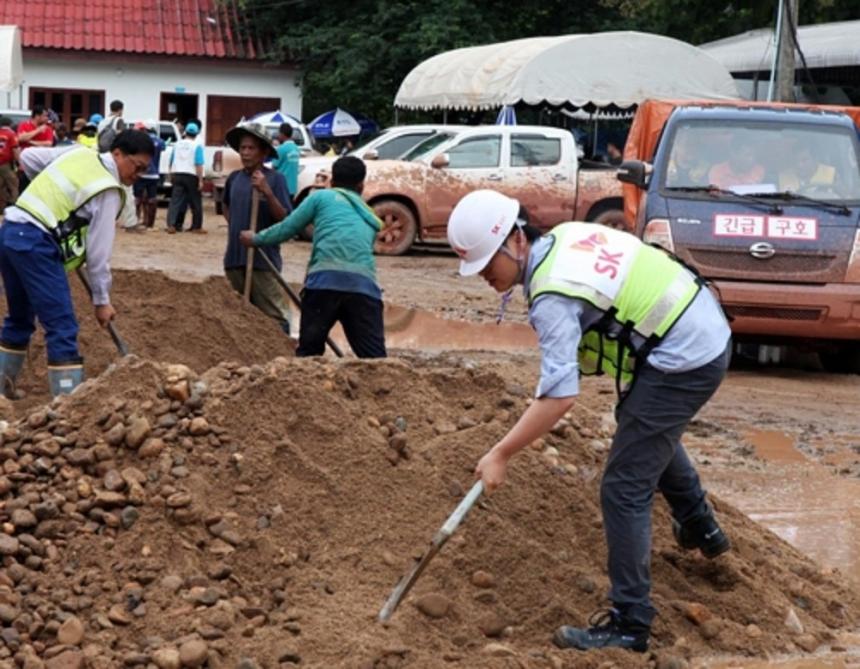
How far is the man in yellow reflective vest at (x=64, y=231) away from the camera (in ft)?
25.7

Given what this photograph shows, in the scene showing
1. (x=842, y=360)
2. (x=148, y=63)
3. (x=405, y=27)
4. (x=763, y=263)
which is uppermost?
(x=405, y=27)

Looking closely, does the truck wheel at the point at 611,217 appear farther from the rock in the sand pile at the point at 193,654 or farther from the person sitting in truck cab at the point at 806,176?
the rock in the sand pile at the point at 193,654

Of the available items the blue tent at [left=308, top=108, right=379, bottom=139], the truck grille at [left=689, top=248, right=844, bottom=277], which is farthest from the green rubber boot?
the blue tent at [left=308, top=108, right=379, bottom=139]

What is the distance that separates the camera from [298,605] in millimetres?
5523

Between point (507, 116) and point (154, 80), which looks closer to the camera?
point (507, 116)

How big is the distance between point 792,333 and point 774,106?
8.01 feet

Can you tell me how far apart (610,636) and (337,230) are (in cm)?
401

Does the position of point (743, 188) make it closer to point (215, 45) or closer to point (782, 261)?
point (782, 261)

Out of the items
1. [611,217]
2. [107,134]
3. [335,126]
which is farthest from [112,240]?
[335,126]

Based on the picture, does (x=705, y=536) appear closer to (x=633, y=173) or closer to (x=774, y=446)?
(x=774, y=446)

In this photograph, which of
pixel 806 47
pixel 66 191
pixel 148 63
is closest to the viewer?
pixel 66 191

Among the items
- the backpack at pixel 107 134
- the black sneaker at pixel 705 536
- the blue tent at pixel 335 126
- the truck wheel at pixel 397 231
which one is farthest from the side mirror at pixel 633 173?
the blue tent at pixel 335 126

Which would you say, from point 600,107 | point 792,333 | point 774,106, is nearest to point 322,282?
point 792,333

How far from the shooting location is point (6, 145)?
22.2 m
